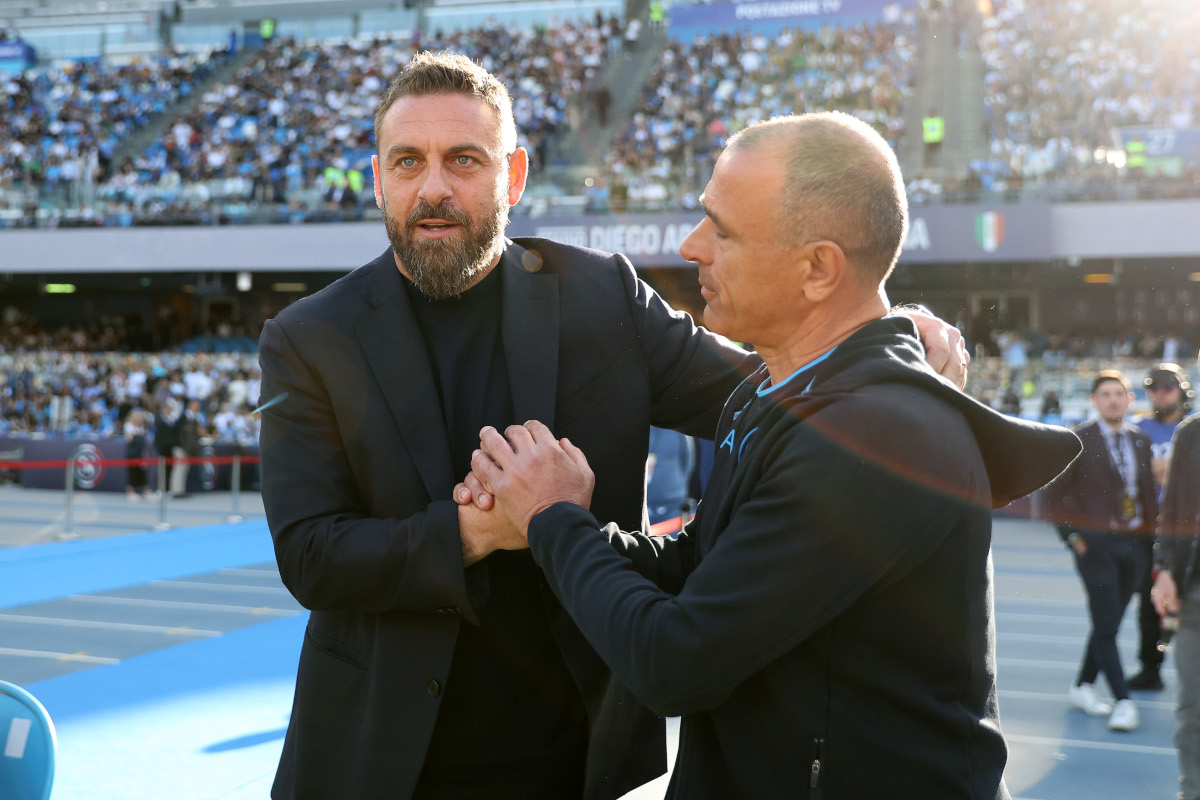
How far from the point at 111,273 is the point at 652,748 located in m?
28.4

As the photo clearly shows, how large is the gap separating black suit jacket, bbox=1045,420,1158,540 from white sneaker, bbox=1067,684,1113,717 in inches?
34.0

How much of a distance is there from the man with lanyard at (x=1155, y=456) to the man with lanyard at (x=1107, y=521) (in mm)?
184

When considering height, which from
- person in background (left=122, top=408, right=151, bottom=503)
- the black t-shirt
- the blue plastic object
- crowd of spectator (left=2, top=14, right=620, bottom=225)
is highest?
crowd of spectator (left=2, top=14, right=620, bottom=225)

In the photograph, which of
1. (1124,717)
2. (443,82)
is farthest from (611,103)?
(443,82)

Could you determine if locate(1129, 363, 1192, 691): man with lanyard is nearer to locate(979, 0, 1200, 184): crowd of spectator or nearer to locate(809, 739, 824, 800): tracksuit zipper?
locate(809, 739, 824, 800): tracksuit zipper

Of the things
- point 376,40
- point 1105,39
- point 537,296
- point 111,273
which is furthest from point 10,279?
point 537,296

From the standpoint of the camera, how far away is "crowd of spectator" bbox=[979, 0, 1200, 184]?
2097cm

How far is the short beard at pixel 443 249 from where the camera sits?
6.80 feet

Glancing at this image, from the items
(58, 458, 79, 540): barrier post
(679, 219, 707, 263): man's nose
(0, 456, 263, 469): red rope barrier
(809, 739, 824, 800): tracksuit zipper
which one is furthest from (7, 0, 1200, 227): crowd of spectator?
(809, 739, 824, 800): tracksuit zipper

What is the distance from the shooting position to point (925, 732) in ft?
4.90

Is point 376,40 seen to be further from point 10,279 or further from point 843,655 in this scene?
point 843,655

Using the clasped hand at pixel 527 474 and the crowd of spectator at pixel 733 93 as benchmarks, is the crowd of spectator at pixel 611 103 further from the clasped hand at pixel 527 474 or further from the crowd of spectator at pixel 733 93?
the clasped hand at pixel 527 474

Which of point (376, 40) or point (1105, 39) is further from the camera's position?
point (376, 40)

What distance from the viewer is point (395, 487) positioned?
1996mm
